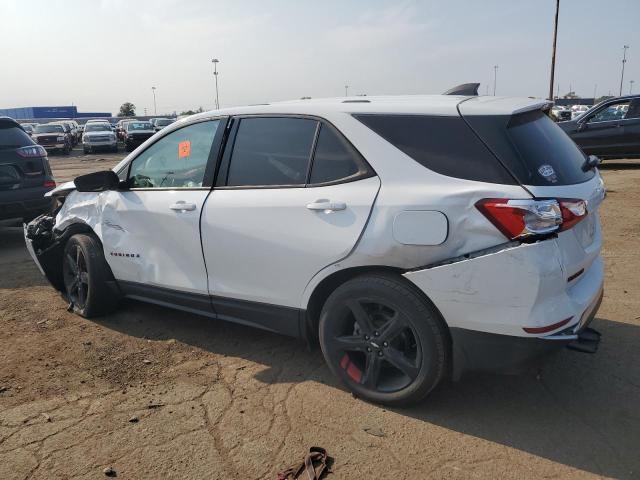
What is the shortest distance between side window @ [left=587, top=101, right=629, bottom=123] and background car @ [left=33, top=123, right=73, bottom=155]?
26.9 meters

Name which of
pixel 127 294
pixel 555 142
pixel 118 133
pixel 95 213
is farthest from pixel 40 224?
pixel 118 133

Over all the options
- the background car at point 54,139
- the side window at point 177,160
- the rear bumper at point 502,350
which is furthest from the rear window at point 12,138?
the background car at point 54,139

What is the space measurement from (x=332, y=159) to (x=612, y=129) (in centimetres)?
1260

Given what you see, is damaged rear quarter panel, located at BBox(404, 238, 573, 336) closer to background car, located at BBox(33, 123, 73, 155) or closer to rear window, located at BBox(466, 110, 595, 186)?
rear window, located at BBox(466, 110, 595, 186)

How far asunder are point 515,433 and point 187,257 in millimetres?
2349

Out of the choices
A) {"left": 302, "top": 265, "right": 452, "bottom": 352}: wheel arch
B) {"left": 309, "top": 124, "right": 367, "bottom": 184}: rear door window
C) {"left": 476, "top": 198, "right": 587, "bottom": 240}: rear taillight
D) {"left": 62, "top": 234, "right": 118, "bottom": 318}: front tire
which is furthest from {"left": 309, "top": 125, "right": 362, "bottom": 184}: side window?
{"left": 62, "top": 234, "right": 118, "bottom": 318}: front tire

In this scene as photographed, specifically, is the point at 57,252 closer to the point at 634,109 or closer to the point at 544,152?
the point at 544,152

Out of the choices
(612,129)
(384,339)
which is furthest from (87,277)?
(612,129)

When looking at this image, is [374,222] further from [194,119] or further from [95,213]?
[95,213]

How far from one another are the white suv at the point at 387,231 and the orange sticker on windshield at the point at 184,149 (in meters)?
0.01

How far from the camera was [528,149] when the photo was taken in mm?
2805

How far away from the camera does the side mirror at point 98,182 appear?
421 cm

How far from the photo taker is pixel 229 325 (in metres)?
4.47

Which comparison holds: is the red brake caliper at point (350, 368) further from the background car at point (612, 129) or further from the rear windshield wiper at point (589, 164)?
the background car at point (612, 129)
